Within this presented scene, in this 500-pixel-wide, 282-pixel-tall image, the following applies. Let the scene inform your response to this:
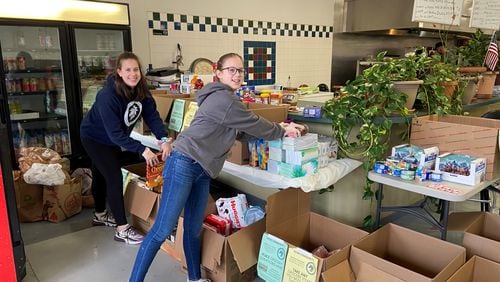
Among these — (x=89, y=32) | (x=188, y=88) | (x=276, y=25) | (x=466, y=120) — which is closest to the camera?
(x=466, y=120)

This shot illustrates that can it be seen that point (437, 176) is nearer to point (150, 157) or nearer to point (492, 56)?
point (150, 157)

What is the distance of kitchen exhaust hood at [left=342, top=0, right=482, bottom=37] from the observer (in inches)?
230

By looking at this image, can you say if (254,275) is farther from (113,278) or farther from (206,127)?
(206,127)

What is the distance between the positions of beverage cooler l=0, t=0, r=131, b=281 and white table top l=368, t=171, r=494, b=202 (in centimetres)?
288

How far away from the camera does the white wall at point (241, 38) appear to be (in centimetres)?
437

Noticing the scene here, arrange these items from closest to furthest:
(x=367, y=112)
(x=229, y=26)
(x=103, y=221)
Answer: (x=367, y=112)
(x=103, y=221)
(x=229, y=26)

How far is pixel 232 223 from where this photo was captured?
2525mm

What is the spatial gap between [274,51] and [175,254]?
3760 millimetres

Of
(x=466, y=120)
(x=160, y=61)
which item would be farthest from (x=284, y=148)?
(x=160, y=61)

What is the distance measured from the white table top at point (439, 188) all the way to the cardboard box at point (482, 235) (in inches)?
9.2

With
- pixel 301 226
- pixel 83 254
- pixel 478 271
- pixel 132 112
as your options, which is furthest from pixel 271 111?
pixel 83 254

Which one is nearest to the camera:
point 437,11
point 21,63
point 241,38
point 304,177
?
point 304,177

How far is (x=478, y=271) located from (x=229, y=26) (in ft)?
13.4

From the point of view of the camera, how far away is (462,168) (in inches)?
82.6
